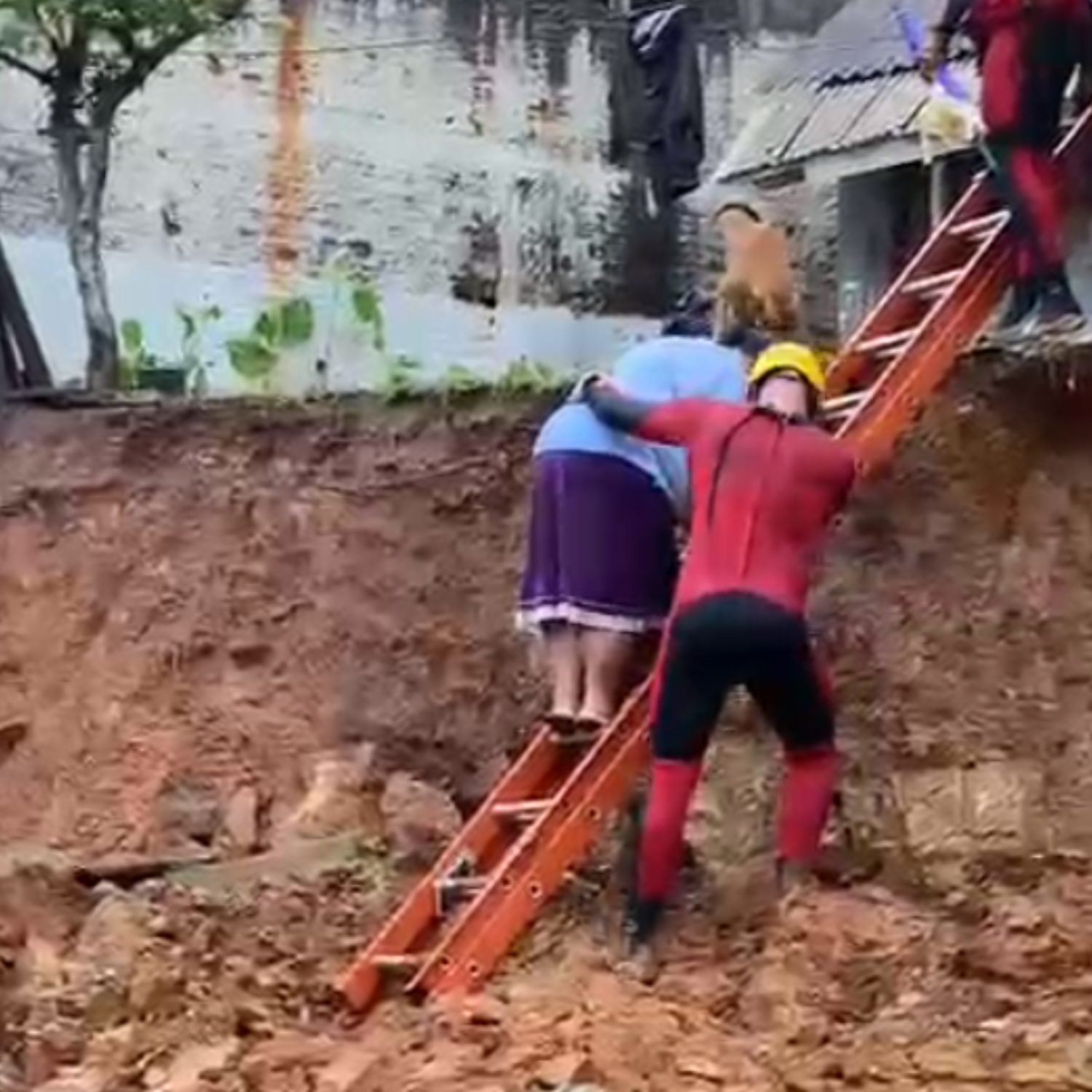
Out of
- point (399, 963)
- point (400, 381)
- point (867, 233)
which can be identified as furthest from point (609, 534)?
point (867, 233)

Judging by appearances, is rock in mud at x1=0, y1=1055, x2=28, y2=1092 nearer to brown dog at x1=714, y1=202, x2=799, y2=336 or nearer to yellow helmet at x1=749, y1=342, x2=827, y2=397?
yellow helmet at x1=749, y1=342, x2=827, y2=397

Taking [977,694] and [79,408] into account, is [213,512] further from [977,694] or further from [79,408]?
[977,694]

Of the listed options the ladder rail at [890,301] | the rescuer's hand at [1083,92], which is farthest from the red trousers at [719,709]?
the rescuer's hand at [1083,92]

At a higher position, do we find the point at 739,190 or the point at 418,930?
the point at 739,190

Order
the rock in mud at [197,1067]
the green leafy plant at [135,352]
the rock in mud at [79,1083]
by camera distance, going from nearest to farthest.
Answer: the rock in mud at [197,1067], the rock in mud at [79,1083], the green leafy plant at [135,352]

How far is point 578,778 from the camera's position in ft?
27.3

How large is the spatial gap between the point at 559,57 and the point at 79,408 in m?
5.36

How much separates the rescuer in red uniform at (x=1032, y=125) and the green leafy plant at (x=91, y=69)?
4626mm

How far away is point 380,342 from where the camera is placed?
15.7m

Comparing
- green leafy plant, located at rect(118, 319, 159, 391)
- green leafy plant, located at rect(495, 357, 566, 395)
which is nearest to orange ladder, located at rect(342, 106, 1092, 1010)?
green leafy plant, located at rect(495, 357, 566, 395)

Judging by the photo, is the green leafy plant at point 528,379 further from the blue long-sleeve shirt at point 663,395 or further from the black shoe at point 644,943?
the black shoe at point 644,943

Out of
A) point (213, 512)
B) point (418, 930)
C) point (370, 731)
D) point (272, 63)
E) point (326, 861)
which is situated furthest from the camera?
point (272, 63)

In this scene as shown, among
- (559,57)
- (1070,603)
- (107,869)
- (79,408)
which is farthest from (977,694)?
(559,57)

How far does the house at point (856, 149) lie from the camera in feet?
47.1
